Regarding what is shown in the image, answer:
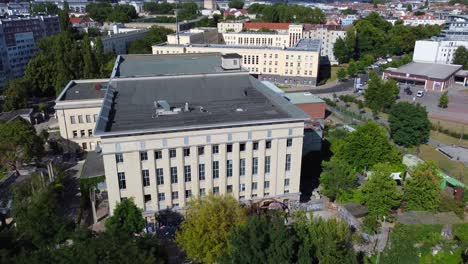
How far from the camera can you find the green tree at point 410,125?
52.8 meters

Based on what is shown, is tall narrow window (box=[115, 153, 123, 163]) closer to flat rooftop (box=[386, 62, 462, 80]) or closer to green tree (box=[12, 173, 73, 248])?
green tree (box=[12, 173, 73, 248])

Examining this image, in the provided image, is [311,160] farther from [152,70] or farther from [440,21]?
[440,21]

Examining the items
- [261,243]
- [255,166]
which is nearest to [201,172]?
[255,166]

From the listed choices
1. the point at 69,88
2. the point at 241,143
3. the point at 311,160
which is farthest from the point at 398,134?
the point at 69,88

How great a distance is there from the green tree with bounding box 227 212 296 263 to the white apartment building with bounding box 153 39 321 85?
6965cm

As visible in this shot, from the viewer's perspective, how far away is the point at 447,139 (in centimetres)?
5800

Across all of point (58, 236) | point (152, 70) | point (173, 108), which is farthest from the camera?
point (152, 70)

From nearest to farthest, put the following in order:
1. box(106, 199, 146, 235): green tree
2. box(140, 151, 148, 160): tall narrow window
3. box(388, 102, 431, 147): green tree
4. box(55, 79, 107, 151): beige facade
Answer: box(106, 199, 146, 235): green tree
box(140, 151, 148, 160): tall narrow window
box(55, 79, 107, 151): beige facade
box(388, 102, 431, 147): green tree

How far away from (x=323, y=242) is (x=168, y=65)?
37563 mm

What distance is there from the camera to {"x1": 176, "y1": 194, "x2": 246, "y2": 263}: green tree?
27.0 m

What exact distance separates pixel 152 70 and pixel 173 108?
16615 millimetres

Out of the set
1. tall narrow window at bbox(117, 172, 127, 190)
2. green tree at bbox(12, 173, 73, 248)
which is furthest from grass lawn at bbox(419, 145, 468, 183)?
green tree at bbox(12, 173, 73, 248)

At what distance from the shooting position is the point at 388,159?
43906mm

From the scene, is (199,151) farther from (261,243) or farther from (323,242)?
(323,242)
